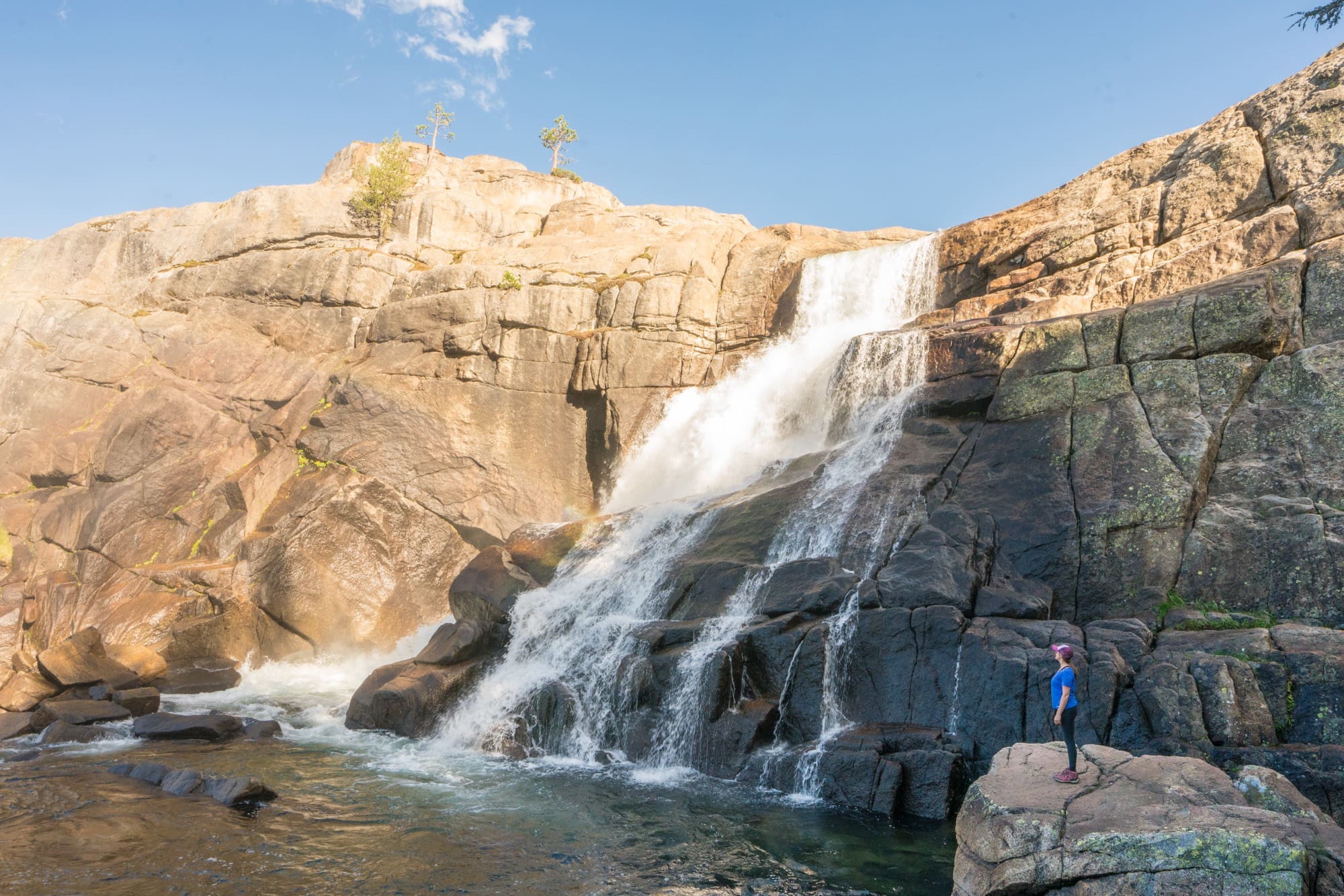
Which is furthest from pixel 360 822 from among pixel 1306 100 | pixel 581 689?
pixel 1306 100

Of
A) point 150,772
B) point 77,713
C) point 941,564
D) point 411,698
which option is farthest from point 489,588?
point 941,564

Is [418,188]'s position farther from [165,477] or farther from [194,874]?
[194,874]

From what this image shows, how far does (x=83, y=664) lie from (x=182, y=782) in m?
11.3

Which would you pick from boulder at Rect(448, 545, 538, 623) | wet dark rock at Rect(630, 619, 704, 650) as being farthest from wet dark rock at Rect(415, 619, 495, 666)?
wet dark rock at Rect(630, 619, 704, 650)

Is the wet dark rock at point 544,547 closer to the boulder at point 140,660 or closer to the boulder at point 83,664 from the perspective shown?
the boulder at point 140,660

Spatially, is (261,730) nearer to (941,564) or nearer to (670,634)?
(670,634)

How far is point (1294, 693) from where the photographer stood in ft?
43.3

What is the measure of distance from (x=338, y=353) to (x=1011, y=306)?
3036 centimetres

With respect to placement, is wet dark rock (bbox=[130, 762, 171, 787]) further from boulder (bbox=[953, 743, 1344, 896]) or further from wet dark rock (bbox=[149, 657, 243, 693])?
boulder (bbox=[953, 743, 1344, 896])

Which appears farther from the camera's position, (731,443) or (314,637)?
(731,443)

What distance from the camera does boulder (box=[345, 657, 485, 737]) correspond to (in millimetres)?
20719

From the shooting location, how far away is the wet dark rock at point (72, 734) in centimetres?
1953

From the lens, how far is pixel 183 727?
1981cm

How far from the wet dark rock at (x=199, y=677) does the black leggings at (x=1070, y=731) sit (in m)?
25.1
